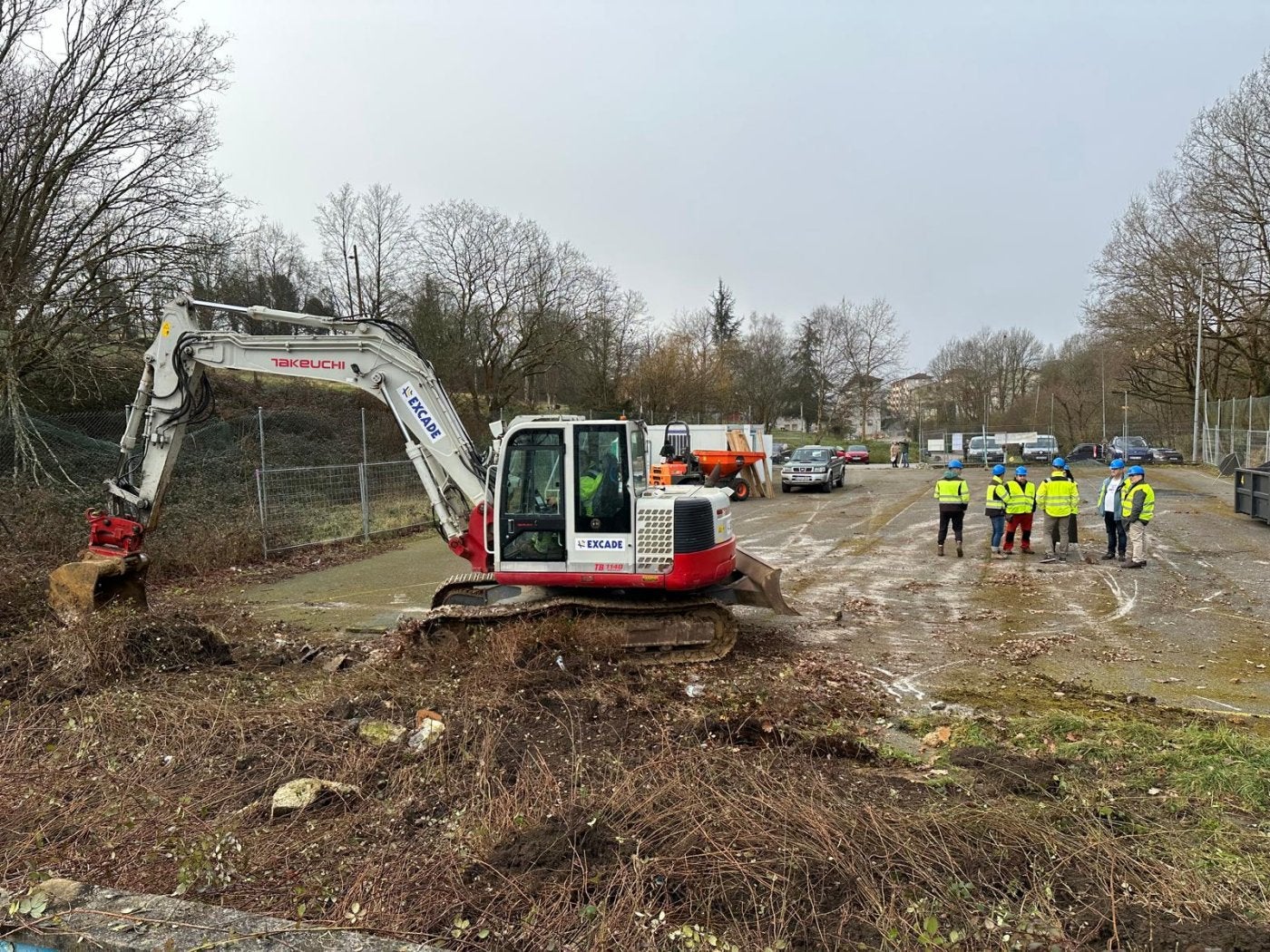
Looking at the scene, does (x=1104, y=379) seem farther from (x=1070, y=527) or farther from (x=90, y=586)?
(x=90, y=586)

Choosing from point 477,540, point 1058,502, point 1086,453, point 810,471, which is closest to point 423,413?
point 477,540

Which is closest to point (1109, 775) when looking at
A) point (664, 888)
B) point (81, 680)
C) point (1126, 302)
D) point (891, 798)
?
point (891, 798)

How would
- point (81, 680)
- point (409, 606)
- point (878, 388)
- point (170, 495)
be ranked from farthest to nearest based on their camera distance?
point (878, 388) < point (170, 495) < point (409, 606) < point (81, 680)

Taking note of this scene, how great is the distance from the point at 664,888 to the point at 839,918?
70 centimetres

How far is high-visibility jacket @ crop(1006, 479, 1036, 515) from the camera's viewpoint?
12016mm

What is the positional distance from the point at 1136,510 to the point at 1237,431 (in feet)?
71.1

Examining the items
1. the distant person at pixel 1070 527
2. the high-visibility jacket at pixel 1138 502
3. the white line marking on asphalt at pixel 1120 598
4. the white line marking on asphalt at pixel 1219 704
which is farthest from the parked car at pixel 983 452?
the white line marking on asphalt at pixel 1219 704

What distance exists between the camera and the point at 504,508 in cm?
696

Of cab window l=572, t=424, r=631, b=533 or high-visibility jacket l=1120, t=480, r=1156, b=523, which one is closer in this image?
cab window l=572, t=424, r=631, b=533

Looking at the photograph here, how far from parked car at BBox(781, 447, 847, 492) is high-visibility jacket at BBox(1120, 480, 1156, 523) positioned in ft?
42.3

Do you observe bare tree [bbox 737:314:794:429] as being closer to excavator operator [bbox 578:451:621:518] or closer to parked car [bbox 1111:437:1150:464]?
parked car [bbox 1111:437:1150:464]

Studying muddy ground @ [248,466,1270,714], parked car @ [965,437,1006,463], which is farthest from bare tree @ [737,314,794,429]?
muddy ground @ [248,466,1270,714]

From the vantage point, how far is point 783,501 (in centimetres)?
2198

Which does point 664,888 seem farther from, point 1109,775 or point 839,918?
point 1109,775
